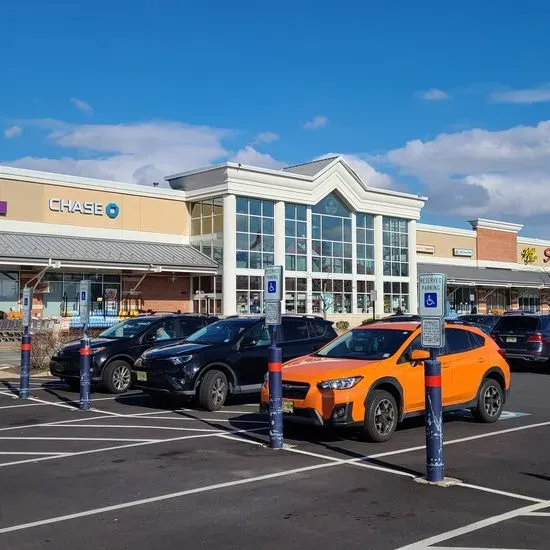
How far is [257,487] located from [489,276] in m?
53.0

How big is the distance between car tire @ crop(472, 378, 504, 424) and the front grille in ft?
10.6

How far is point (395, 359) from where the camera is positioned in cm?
1024

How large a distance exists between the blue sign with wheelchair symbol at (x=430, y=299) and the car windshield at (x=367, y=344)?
2659 mm

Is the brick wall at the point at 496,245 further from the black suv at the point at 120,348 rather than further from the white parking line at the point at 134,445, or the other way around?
the white parking line at the point at 134,445

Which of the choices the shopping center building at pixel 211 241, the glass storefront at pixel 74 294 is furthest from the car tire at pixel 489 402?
the glass storefront at pixel 74 294

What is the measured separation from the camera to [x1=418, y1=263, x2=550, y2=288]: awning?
54125mm

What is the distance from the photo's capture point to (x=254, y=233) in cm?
4103

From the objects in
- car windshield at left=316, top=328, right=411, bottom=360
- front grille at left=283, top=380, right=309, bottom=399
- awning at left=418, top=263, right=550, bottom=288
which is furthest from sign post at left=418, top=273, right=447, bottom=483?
awning at left=418, top=263, right=550, bottom=288

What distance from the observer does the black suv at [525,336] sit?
20.5 metres

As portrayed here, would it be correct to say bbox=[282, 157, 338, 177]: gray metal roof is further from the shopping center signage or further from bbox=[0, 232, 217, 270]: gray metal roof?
the shopping center signage

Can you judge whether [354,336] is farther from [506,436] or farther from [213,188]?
[213,188]

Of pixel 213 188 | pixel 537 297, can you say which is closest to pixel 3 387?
pixel 213 188

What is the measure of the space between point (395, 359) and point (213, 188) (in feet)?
101

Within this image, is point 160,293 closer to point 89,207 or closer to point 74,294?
point 74,294
